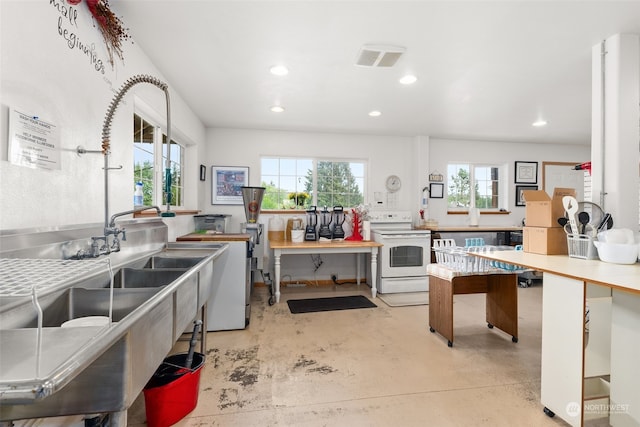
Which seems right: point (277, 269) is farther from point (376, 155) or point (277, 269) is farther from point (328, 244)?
point (376, 155)

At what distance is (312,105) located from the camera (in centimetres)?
347

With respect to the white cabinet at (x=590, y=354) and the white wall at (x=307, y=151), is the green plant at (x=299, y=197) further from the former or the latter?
the white cabinet at (x=590, y=354)

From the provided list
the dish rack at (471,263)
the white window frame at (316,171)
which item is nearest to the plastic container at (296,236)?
the white window frame at (316,171)

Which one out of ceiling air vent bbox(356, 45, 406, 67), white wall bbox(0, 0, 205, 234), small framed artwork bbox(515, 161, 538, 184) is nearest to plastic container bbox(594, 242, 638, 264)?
ceiling air vent bbox(356, 45, 406, 67)

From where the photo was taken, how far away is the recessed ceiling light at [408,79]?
107 inches

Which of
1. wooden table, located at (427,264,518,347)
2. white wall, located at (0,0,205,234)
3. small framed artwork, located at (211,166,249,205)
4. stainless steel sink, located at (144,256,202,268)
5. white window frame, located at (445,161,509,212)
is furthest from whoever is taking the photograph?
white window frame, located at (445,161,509,212)

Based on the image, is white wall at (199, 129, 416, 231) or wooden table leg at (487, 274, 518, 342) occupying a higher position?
white wall at (199, 129, 416, 231)

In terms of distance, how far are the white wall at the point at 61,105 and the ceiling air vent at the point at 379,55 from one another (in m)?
1.68

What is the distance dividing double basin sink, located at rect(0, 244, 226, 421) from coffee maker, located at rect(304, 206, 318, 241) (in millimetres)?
2787

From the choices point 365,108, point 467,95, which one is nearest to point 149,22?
point 365,108

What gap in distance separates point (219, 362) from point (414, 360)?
1.51 metres

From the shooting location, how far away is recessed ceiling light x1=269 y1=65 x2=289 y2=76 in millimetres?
2521

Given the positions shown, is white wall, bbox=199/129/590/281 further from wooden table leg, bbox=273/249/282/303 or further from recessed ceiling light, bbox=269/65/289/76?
recessed ceiling light, bbox=269/65/289/76

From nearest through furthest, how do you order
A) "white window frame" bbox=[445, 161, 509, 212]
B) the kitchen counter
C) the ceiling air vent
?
1. the kitchen counter
2. the ceiling air vent
3. "white window frame" bbox=[445, 161, 509, 212]
